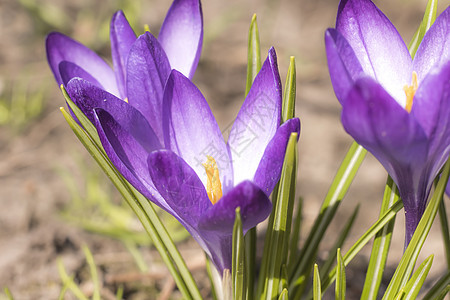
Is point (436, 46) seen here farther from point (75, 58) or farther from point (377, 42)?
point (75, 58)

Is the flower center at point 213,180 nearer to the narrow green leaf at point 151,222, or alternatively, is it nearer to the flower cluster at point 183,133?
the flower cluster at point 183,133

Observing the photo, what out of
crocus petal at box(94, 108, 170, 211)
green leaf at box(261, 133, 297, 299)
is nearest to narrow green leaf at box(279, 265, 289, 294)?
green leaf at box(261, 133, 297, 299)

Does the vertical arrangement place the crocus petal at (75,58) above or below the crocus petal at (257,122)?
above

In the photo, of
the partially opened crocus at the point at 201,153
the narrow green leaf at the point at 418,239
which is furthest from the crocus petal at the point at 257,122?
the narrow green leaf at the point at 418,239

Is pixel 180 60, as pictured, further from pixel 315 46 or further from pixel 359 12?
pixel 315 46

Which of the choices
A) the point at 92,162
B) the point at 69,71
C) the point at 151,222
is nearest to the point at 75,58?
the point at 69,71

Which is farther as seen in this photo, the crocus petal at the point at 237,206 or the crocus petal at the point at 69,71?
the crocus petal at the point at 69,71
